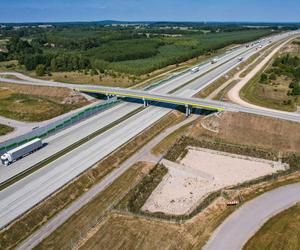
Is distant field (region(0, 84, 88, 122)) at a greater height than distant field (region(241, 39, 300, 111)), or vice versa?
distant field (region(241, 39, 300, 111))

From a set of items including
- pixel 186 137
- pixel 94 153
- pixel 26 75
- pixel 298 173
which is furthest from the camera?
pixel 26 75

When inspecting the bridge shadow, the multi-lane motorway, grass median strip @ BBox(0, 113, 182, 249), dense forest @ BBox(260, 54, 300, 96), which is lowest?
grass median strip @ BBox(0, 113, 182, 249)

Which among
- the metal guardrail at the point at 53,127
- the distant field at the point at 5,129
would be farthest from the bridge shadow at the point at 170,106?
the distant field at the point at 5,129

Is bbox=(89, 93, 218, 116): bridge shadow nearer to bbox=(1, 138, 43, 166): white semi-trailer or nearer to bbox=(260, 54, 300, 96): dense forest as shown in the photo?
bbox=(260, 54, 300, 96): dense forest

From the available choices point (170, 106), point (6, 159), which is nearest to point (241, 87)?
point (170, 106)

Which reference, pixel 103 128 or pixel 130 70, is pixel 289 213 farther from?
pixel 130 70

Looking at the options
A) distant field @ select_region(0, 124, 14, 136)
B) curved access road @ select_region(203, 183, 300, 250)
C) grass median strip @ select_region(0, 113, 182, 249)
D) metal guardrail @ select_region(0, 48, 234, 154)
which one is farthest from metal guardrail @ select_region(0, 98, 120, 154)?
curved access road @ select_region(203, 183, 300, 250)

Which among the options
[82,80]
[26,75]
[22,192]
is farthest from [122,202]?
[26,75]
